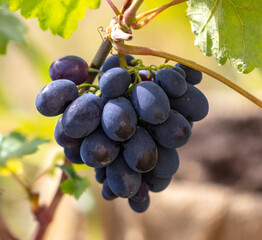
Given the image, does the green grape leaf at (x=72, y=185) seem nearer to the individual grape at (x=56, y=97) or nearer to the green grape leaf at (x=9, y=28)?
the individual grape at (x=56, y=97)

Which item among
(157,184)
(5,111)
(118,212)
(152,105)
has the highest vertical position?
(152,105)

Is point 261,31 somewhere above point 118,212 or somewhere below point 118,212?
above

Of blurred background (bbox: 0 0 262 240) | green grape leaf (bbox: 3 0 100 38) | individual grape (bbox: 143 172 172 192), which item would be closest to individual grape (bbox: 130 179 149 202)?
individual grape (bbox: 143 172 172 192)

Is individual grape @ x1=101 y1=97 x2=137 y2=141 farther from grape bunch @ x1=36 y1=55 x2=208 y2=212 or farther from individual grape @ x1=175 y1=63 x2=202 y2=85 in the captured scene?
individual grape @ x1=175 y1=63 x2=202 y2=85

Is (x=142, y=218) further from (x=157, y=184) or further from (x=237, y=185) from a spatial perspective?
(x=157, y=184)

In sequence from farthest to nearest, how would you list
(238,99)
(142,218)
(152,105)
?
(238,99)
(142,218)
(152,105)

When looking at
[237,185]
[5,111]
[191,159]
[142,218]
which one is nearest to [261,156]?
[237,185]
